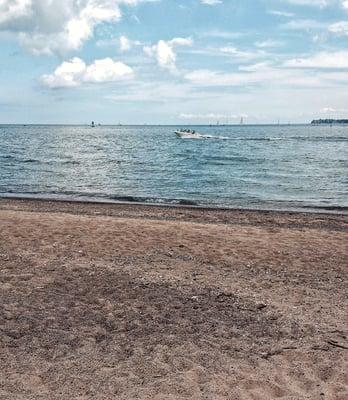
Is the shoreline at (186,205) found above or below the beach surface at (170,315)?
below

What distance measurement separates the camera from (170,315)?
6.68m

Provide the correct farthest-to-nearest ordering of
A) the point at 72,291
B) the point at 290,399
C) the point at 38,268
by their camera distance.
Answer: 1. the point at 38,268
2. the point at 72,291
3. the point at 290,399

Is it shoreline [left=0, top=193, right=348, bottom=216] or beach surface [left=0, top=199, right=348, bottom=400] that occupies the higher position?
beach surface [left=0, top=199, right=348, bottom=400]

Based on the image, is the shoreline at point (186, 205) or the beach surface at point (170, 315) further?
the shoreline at point (186, 205)

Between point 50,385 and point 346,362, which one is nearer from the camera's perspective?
point 50,385

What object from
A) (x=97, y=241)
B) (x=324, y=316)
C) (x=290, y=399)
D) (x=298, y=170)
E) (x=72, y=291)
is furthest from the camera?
(x=298, y=170)

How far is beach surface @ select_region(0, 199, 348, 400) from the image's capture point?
16.4 feet

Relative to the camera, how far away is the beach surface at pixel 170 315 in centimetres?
498

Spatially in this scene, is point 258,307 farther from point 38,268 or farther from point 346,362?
point 38,268

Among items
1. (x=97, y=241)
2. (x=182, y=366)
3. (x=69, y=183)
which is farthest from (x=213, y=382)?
(x=69, y=183)

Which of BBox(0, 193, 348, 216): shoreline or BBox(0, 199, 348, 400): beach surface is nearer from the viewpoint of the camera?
BBox(0, 199, 348, 400): beach surface

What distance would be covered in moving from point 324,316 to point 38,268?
15.7ft

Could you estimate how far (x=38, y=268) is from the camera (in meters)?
8.71

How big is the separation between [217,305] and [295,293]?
1.39 meters
